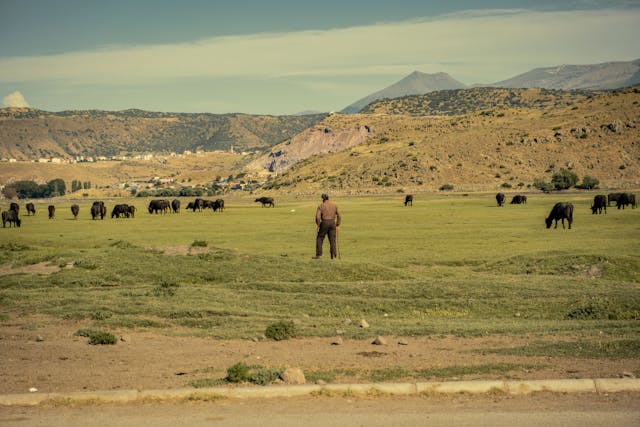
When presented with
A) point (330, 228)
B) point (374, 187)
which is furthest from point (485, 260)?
point (374, 187)

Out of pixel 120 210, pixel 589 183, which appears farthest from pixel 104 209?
pixel 589 183

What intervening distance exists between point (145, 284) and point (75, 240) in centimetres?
2211

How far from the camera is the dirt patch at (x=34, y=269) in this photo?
23694mm

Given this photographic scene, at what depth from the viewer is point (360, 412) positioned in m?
8.65

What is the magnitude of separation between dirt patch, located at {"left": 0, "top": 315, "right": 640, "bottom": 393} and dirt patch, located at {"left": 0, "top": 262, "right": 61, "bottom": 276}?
9608 millimetres

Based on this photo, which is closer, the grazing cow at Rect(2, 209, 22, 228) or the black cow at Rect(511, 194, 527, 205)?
the grazing cow at Rect(2, 209, 22, 228)

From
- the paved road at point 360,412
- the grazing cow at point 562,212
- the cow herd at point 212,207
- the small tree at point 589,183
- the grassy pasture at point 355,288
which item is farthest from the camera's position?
the small tree at point 589,183

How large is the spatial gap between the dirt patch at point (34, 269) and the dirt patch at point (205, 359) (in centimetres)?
961

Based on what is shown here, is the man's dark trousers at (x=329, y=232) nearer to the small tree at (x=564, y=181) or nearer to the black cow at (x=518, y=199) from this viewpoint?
the black cow at (x=518, y=199)

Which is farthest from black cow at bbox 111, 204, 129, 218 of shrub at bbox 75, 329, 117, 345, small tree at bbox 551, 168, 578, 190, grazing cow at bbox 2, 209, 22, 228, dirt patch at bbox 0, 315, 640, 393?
small tree at bbox 551, 168, 578, 190

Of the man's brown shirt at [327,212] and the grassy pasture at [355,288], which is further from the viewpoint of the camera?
the man's brown shirt at [327,212]

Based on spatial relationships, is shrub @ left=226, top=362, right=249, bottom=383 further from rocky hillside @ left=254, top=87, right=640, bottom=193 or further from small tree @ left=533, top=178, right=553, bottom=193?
rocky hillside @ left=254, top=87, right=640, bottom=193

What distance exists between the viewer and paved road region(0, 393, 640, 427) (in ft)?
27.1

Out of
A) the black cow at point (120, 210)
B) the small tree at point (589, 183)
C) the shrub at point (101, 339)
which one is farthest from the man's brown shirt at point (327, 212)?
the small tree at point (589, 183)
